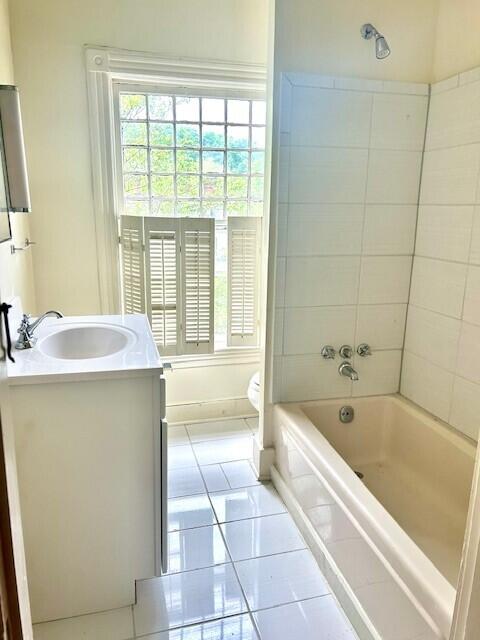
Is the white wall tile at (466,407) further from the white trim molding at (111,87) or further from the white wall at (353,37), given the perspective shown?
the white trim molding at (111,87)

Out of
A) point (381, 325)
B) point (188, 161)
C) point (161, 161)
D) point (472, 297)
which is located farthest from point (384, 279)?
point (161, 161)

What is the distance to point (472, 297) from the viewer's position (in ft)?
6.38

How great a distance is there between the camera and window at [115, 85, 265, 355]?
8.86 feet

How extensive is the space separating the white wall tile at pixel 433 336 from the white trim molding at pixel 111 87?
1661 millimetres

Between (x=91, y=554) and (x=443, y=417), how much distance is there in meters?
1.61

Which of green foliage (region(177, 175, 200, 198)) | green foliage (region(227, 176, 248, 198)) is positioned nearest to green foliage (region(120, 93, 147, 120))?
green foliage (region(177, 175, 200, 198))

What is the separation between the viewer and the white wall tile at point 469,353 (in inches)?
76.1

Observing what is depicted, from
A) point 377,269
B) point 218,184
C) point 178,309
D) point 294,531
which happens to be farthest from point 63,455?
point 218,184

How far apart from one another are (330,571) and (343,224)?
4.94 ft

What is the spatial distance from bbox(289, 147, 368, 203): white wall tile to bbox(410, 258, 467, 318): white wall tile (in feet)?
1.57

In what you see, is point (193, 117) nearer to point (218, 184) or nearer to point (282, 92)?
point (218, 184)

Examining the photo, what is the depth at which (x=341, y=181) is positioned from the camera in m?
2.15

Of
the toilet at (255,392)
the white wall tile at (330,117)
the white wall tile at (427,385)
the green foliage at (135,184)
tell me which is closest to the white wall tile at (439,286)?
the white wall tile at (427,385)

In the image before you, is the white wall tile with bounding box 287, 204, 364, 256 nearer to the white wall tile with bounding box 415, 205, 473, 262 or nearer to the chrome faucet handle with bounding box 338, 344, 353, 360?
the white wall tile with bounding box 415, 205, 473, 262
